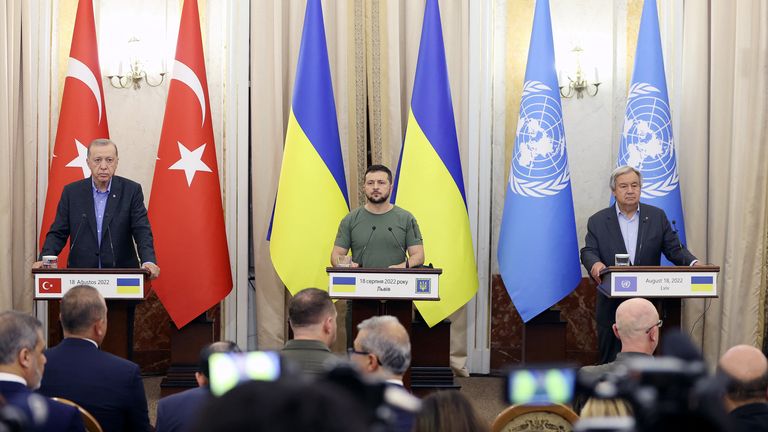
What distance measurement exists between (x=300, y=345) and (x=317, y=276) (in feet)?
9.85

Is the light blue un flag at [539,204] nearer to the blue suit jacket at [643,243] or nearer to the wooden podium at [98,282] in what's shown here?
the blue suit jacket at [643,243]

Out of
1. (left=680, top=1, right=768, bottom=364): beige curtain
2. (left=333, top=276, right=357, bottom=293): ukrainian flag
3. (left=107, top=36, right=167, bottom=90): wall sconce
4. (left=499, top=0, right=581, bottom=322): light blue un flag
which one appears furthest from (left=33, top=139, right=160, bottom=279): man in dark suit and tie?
(left=680, top=1, right=768, bottom=364): beige curtain

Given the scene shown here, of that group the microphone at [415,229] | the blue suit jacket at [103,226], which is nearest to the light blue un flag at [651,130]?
the microphone at [415,229]

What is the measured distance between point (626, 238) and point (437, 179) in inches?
58.1

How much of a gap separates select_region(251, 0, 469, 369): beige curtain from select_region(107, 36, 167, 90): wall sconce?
0.86m

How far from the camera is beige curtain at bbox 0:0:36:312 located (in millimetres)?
7309

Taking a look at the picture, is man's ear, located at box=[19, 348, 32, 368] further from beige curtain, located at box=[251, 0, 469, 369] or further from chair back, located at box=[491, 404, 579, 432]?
beige curtain, located at box=[251, 0, 469, 369]

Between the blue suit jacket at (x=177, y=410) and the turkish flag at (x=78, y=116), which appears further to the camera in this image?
the turkish flag at (x=78, y=116)

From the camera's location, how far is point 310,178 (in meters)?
7.04

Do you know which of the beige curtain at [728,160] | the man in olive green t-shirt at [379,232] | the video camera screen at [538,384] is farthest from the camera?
the beige curtain at [728,160]

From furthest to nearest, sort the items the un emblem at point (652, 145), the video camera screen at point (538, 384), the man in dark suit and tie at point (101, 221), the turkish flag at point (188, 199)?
the un emblem at point (652, 145), the turkish flag at point (188, 199), the man in dark suit and tie at point (101, 221), the video camera screen at point (538, 384)

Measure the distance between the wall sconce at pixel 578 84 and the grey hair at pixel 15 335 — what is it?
5.48 m

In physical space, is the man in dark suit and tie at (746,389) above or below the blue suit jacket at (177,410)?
above

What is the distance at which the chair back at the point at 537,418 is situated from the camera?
3.27m
